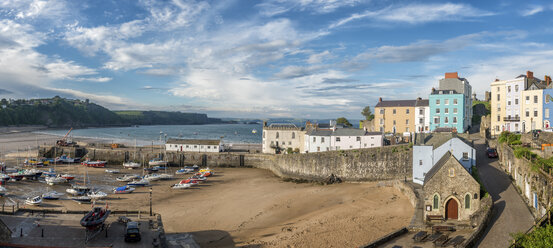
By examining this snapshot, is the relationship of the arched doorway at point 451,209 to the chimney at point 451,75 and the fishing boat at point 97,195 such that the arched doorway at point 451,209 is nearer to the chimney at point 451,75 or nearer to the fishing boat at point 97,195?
the fishing boat at point 97,195

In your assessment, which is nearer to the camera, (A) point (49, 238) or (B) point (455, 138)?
(A) point (49, 238)

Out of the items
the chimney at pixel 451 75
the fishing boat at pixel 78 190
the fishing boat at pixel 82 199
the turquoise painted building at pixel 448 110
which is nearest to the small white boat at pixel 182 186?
the fishing boat at pixel 82 199

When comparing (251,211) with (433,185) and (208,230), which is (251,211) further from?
(433,185)

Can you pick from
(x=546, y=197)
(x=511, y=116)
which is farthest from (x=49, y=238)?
(x=511, y=116)

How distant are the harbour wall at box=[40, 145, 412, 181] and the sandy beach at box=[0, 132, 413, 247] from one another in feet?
8.08

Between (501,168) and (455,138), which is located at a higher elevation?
(455,138)

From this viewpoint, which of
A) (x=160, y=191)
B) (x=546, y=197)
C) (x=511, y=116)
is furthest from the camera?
(x=511, y=116)

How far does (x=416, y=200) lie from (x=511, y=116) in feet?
111

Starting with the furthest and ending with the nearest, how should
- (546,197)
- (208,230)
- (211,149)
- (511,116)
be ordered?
(211,149)
(511,116)
(208,230)
(546,197)

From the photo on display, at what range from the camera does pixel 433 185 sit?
2211cm

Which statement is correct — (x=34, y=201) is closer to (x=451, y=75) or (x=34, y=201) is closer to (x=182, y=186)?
(x=182, y=186)

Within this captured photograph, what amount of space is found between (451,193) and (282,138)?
38270 mm

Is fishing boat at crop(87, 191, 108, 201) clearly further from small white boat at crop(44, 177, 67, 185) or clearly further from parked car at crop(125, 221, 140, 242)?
parked car at crop(125, 221, 140, 242)

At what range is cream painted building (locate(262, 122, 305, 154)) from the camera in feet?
189
